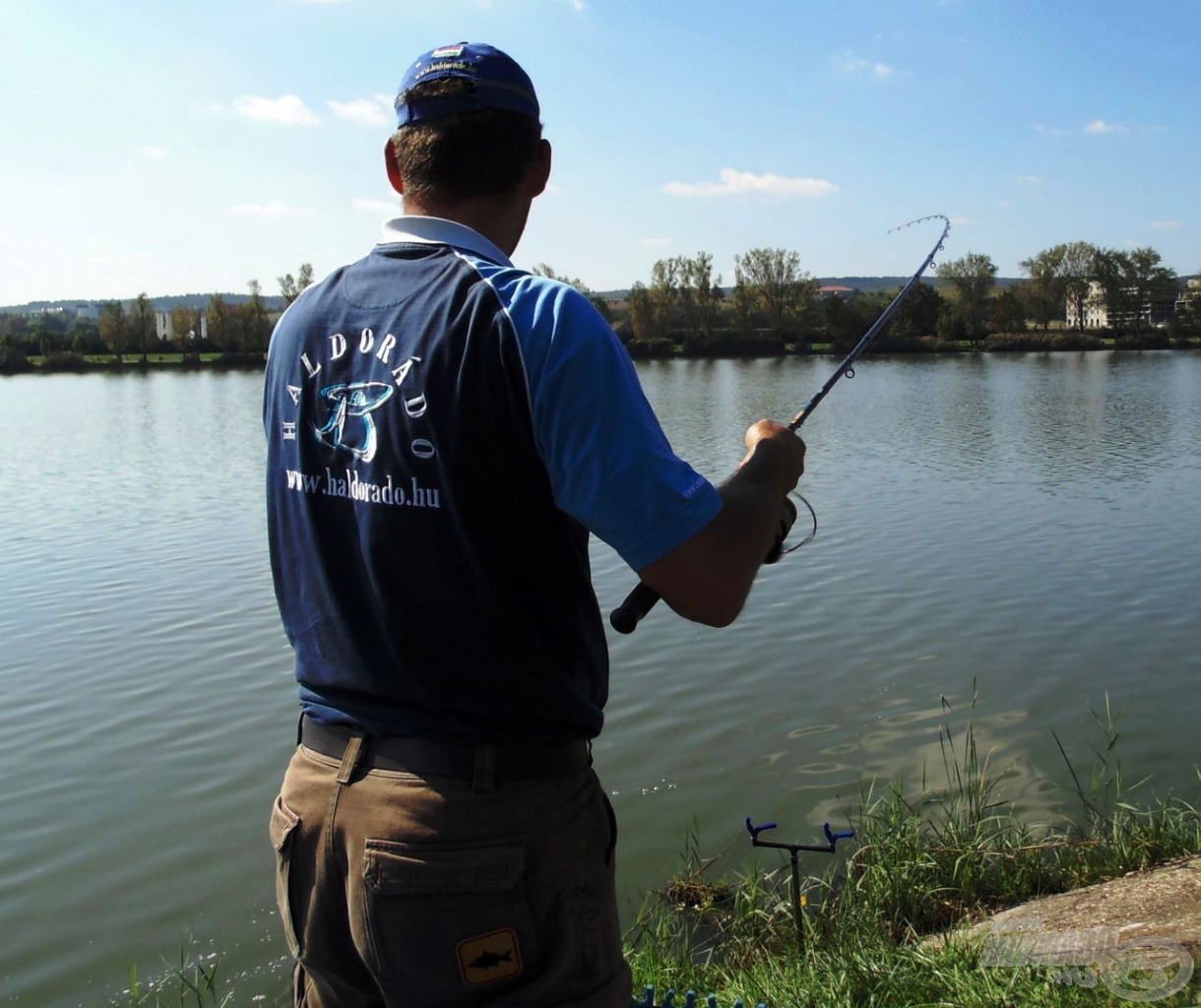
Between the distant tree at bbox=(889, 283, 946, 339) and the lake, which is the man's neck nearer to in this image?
the distant tree at bbox=(889, 283, 946, 339)

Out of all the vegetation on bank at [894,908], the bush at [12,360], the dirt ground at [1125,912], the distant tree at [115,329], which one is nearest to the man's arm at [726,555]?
the vegetation on bank at [894,908]

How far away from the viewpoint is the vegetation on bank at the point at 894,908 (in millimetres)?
3240

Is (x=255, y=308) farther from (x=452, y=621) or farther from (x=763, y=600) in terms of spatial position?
(x=452, y=621)

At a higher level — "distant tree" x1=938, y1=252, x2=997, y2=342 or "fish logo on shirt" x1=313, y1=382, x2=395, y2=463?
"distant tree" x1=938, y1=252, x2=997, y2=342

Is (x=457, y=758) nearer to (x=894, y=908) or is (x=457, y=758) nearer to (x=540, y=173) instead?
(x=540, y=173)

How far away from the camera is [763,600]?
9.86 metres

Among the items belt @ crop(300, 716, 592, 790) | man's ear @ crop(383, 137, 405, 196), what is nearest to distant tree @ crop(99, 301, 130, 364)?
man's ear @ crop(383, 137, 405, 196)

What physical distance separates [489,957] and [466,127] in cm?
140

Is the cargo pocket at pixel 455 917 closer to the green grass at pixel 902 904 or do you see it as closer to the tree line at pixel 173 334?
the green grass at pixel 902 904

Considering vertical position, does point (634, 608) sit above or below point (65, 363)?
below

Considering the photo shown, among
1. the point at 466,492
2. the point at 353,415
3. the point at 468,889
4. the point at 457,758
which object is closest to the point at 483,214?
the point at 353,415

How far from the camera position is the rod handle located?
2.01 metres

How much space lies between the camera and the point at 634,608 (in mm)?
2064

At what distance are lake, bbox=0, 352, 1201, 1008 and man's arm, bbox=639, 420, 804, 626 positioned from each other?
141 inches
